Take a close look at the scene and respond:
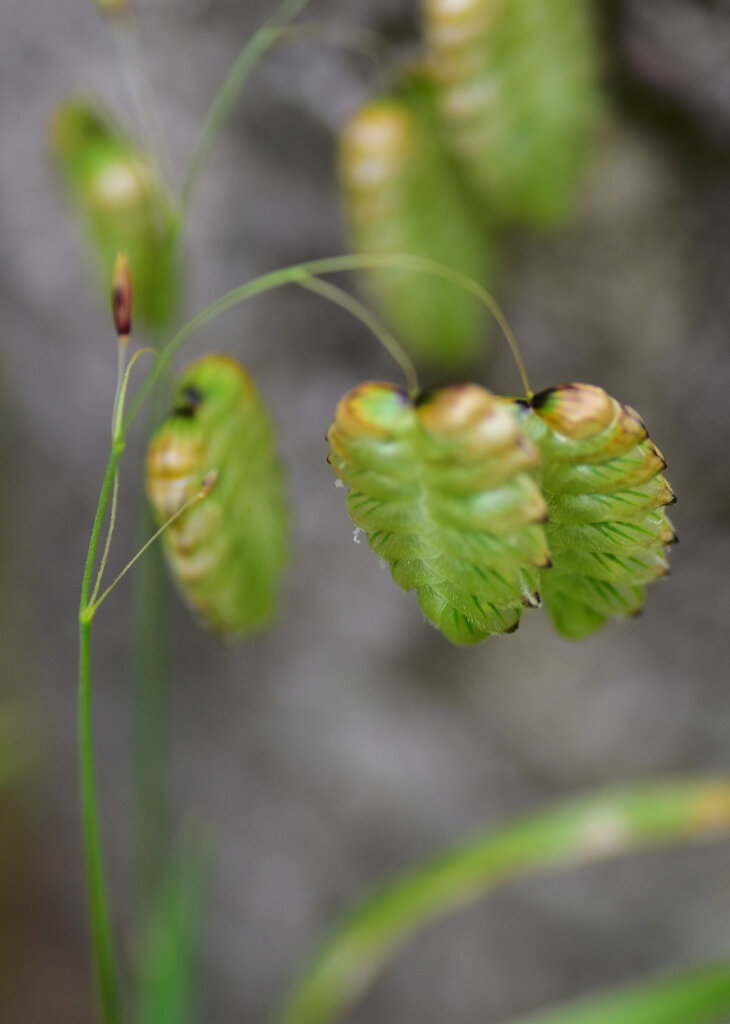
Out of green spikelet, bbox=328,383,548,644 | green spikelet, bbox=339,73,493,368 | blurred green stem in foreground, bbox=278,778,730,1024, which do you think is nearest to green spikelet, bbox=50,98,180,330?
green spikelet, bbox=339,73,493,368

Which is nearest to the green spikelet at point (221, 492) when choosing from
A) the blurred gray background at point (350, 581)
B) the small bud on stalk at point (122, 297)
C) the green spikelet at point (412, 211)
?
the small bud on stalk at point (122, 297)

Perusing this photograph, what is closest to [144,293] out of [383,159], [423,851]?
[383,159]

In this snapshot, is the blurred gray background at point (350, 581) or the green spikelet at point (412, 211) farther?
the blurred gray background at point (350, 581)

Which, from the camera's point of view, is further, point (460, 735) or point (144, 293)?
point (460, 735)

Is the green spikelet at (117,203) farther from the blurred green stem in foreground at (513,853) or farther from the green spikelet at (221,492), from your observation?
the blurred green stem in foreground at (513,853)

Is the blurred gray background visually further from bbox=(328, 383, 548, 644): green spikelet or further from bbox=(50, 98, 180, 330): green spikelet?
bbox=(328, 383, 548, 644): green spikelet

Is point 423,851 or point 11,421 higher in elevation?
point 11,421

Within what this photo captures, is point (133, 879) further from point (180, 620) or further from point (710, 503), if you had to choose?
point (710, 503)
